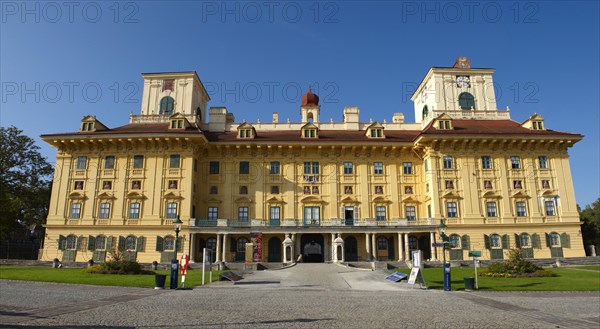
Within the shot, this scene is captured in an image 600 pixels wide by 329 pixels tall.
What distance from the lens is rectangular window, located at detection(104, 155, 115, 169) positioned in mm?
44219

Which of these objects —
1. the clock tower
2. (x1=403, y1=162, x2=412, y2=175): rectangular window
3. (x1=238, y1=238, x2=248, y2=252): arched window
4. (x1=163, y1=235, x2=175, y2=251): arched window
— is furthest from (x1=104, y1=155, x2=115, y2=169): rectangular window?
the clock tower

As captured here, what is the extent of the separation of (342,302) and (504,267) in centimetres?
1623

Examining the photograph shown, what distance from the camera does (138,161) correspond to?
145 feet

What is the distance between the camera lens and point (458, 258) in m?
40.9

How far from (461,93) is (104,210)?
4427cm

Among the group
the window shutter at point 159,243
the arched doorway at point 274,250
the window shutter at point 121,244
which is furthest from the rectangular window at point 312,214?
the window shutter at point 121,244

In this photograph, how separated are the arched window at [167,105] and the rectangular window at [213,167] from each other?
10191 millimetres

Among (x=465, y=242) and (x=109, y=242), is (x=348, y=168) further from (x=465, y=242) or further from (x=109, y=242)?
(x=109, y=242)

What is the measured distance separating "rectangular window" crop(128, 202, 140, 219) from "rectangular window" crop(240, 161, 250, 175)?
1140cm

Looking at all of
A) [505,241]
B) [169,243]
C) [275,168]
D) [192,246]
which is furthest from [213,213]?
[505,241]

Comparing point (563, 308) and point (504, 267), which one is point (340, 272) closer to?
point (504, 267)

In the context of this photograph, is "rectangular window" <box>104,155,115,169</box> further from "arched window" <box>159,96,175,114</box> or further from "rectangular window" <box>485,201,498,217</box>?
"rectangular window" <box>485,201,498,217</box>

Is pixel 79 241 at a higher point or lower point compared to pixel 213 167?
lower

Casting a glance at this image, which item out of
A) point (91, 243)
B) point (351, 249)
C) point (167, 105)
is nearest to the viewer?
point (91, 243)
